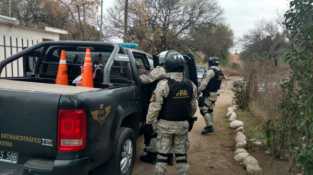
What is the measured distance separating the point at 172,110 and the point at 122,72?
4.05 feet

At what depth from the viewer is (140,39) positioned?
81.3 ft

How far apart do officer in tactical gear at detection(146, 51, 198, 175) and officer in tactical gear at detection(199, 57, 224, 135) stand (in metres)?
3.30

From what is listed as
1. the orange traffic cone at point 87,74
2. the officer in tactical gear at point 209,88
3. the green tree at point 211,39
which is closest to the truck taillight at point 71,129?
the orange traffic cone at point 87,74

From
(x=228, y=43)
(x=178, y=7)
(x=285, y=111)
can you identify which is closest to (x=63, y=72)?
(x=285, y=111)

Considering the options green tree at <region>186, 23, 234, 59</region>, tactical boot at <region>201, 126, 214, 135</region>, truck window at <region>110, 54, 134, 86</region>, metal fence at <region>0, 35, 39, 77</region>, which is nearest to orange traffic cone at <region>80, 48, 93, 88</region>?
truck window at <region>110, 54, 134, 86</region>

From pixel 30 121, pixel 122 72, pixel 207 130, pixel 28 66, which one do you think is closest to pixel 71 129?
pixel 30 121

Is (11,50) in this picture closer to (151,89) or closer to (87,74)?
(151,89)

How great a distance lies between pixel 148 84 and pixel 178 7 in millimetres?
33298

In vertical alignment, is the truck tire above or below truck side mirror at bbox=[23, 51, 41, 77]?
below

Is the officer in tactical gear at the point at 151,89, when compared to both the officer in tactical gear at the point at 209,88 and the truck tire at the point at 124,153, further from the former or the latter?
the officer in tactical gear at the point at 209,88

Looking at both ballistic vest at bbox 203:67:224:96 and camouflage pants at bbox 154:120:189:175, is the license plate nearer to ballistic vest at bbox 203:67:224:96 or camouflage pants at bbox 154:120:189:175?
camouflage pants at bbox 154:120:189:175

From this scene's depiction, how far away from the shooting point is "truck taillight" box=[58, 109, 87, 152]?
323 cm

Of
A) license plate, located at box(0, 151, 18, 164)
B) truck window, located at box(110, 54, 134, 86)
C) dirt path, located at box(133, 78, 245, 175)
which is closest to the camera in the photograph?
license plate, located at box(0, 151, 18, 164)

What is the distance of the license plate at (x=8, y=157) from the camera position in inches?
134
